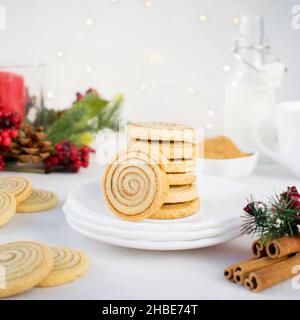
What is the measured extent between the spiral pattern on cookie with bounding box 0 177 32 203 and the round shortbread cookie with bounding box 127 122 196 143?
24 cm

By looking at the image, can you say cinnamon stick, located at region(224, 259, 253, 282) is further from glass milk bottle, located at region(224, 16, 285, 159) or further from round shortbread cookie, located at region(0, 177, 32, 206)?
glass milk bottle, located at region(224, 16, 285, 159)

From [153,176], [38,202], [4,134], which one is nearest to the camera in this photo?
[153,176]

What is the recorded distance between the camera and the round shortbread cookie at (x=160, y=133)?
0.81 m

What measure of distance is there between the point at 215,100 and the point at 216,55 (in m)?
0.16

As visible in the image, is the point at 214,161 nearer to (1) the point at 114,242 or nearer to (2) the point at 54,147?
(2) the point at 54,147

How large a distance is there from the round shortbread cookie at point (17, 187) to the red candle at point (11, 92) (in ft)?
1.69

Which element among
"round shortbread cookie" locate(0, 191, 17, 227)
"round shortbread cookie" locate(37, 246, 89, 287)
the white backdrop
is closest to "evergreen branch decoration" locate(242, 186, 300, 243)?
"round shortbread cookie" locate(37, 246, 89, 287)

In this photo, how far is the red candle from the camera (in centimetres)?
149

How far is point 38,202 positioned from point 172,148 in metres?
0.32

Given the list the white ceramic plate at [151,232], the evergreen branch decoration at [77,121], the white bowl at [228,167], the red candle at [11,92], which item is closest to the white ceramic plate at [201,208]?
the white ceramic plate at [151,232]

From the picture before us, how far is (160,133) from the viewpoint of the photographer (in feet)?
2.67

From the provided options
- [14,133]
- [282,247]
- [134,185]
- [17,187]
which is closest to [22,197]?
[17,187]

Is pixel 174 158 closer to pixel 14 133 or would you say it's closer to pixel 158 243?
pixel 158 243

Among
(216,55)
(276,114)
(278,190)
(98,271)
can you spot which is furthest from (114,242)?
(216,55)
